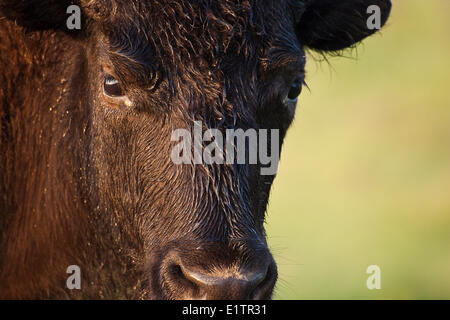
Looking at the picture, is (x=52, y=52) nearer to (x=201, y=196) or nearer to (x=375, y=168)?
(x=201, y=196)

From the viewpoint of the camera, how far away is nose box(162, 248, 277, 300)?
4680 mm

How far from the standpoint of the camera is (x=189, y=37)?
5.37 metres

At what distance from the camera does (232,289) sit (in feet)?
15.3

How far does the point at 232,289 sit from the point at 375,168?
1177cm

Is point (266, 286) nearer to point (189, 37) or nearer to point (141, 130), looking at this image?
point (141, 130)

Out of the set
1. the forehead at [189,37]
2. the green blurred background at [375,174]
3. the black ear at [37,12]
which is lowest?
the green blurred background at [375,174]

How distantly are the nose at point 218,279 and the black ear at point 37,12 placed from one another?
6.28 ft

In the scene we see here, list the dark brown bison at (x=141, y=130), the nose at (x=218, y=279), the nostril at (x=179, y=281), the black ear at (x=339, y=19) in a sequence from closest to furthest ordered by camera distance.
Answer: the nose at (x=218, y=279) < the nostril at (x=179, y=281) < the dark brown bison at (x=141, y=130) < the black ear at (x=339, y=19)

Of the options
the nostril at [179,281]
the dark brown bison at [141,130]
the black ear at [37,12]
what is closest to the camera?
the nostril at [179,281]

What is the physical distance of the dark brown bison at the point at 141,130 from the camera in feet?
16.9

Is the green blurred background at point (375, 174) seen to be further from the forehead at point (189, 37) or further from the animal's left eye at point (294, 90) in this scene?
the forehead at point (189, 37)

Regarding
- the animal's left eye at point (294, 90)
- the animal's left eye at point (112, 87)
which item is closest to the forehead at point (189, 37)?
the animal's left eye at point (112, 87)

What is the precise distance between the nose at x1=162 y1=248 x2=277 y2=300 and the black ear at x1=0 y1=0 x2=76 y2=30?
6.28 feet
